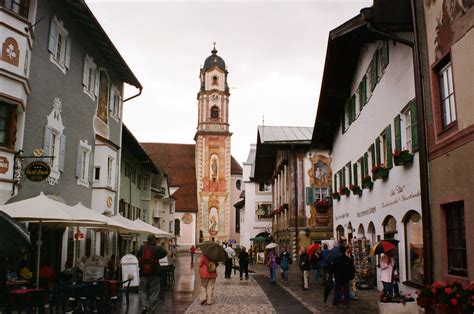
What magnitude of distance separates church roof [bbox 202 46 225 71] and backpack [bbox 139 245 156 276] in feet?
212

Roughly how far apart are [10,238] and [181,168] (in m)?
78.9

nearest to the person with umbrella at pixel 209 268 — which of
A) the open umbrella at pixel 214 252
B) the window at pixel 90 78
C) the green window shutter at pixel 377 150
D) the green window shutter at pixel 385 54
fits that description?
the open umbrella at pixel 214 252

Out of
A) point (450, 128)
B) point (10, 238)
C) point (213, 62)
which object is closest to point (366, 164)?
point (450, 128)

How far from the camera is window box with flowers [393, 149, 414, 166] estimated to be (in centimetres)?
1406

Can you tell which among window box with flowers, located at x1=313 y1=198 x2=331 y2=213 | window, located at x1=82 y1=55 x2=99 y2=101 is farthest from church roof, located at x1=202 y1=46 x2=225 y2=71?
window, located at x1=82 y1=55 x2=99 y2=101

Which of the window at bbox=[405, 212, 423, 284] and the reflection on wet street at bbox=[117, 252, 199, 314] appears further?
the window at bbox=[405, 212, 423, 284]

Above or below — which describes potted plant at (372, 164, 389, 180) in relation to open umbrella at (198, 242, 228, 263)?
above

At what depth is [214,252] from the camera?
15.3m

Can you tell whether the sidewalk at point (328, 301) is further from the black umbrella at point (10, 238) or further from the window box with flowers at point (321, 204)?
the window box with flowers at point (321, 204)

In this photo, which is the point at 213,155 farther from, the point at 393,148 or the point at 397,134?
the point at 397,134

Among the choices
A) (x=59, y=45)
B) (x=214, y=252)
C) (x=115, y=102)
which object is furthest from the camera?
(x=115, y=102)

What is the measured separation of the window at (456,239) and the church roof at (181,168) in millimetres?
68743

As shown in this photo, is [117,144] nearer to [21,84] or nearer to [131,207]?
[131,207]

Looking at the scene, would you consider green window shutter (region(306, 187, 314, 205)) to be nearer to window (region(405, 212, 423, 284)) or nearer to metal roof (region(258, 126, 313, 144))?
metal roof (region(258, 126, 313, 144))
